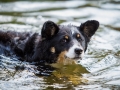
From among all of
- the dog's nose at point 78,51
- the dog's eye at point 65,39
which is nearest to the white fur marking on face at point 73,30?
the dog's eye at point 65,39

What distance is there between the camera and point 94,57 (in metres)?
11.8

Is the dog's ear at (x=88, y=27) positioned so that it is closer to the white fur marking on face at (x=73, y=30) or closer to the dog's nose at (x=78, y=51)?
the white fur marking on face at (x=73, y=30)

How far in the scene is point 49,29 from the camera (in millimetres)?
10367

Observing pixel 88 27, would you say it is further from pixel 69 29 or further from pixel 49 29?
pixel 49 29

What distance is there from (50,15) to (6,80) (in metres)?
6.31

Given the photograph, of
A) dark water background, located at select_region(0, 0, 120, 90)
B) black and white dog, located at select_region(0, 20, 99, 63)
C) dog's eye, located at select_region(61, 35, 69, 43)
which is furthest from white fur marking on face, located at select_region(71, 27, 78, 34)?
dark water background, located at select_region(0, 0, 120, 90)

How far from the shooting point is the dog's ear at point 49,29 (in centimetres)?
1037

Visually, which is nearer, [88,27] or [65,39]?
[65,39]

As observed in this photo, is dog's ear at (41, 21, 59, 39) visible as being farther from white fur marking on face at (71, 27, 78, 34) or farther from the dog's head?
white fur marking on face at (71, 27, 78, 34)

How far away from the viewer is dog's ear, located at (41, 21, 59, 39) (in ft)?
34.0

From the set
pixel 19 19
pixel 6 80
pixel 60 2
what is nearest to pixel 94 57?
pixel 6 80

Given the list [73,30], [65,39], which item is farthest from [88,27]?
[65,39]

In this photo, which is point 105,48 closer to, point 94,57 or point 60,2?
point 94,57

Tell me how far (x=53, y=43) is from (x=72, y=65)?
2.78 ft
